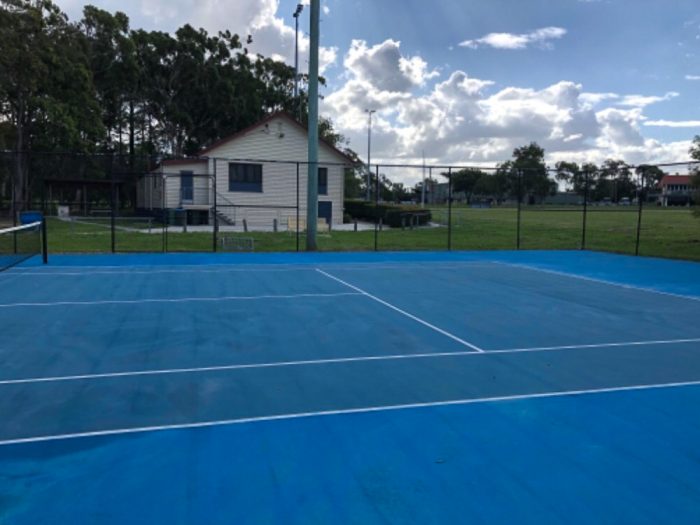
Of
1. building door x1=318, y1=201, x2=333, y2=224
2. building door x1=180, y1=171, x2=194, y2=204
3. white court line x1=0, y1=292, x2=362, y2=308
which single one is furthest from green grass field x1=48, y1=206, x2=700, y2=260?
white court line x1=0, y1=292, x2=362, y2=308

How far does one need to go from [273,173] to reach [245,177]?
5.27 ft

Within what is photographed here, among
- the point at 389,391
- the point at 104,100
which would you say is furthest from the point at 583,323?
the point at 104,100

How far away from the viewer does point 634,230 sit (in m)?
29.5

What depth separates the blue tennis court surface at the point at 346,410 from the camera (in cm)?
335

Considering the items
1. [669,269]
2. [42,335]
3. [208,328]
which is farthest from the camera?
[669,269]

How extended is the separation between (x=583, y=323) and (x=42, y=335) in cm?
739

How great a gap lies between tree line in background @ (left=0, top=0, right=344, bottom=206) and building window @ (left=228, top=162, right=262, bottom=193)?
978cm

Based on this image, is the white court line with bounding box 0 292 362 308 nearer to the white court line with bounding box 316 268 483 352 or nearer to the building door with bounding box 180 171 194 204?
the white court line with bounding box 316 268 483 352

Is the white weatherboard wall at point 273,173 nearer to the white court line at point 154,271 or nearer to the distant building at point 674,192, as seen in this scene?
the distant building at point 674,192

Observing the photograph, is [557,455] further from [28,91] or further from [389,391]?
[28,91]

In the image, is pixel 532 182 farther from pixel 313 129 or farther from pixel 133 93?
pixel 133 93

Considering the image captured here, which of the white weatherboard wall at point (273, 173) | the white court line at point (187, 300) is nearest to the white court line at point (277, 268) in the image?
the white court line at point (187, 300)

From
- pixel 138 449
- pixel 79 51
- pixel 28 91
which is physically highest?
pixel 79 51

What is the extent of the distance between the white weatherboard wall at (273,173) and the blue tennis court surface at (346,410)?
2313 centimetres
